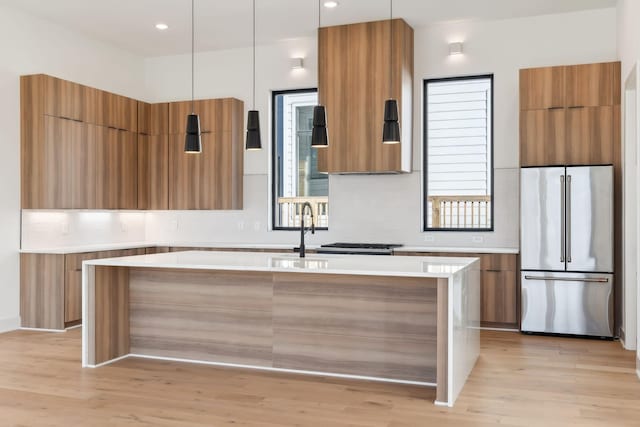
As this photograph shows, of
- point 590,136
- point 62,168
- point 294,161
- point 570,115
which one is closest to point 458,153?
point 570,115

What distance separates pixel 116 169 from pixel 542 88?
478 centimetres

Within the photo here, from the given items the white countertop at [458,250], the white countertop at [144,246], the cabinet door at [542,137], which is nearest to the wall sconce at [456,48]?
the cabinet door at [542,137]

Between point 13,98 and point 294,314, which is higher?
point 13,98

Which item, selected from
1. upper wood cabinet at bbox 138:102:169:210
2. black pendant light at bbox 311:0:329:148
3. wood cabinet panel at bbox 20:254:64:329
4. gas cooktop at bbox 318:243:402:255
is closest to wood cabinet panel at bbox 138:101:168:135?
upper wood cabinet at bbox 138:102:169:210

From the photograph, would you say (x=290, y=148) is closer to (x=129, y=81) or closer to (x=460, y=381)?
(x=129, y=81)

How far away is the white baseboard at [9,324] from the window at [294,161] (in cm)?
306

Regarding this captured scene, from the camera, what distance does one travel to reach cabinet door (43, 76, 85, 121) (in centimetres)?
632

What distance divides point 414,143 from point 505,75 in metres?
1.21

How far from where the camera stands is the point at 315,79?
24.7 feet

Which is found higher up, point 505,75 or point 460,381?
point 505,75

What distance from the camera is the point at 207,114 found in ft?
25.1

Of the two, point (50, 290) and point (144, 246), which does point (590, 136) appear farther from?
point (50, 290)

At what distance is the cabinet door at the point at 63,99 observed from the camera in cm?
632

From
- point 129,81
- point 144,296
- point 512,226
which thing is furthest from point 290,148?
point 144,296
